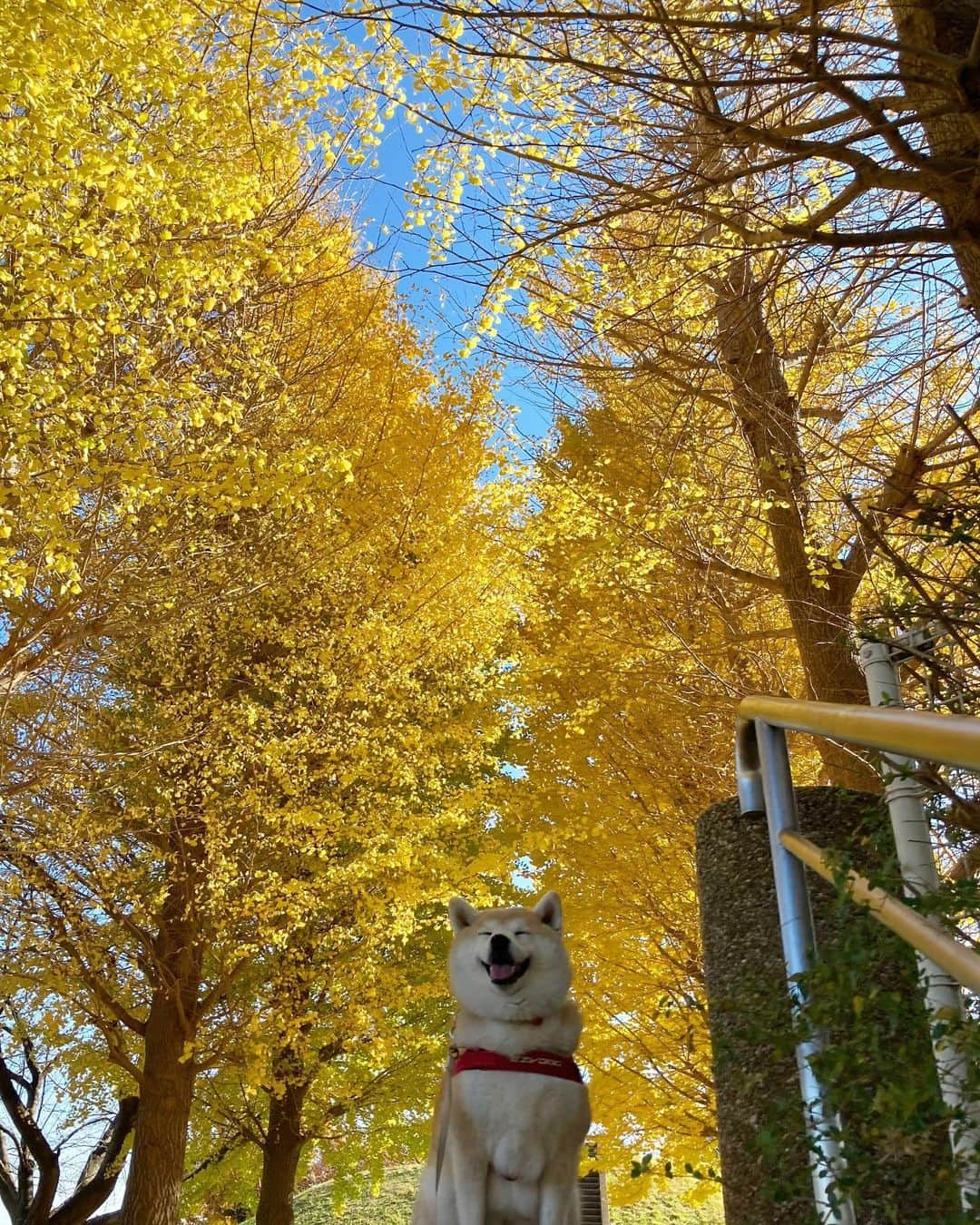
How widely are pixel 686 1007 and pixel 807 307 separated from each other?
4660 millimetres

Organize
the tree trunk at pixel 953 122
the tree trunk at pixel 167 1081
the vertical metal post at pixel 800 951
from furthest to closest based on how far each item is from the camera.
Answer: the tree trunk at pixel 167 1081
the tree trunk at pixel 953 122
the vertical metal post at pixel 800 951

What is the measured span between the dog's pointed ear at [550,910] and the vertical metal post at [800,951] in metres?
0.78

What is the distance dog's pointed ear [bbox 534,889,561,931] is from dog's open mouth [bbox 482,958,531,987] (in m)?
0.22

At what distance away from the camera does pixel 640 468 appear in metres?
8.49

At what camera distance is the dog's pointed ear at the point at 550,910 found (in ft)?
9.09

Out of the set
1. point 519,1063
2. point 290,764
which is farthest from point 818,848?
point 290,764

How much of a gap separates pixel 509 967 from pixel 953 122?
325cm

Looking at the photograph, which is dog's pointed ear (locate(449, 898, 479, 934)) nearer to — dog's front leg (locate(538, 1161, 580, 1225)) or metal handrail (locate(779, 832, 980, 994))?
dog's front leg (locate(538, 1161, 580, 1225))

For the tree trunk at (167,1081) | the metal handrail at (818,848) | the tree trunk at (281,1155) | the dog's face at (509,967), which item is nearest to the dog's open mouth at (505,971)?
the dog's face at (509,967)

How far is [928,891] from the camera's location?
1521mm

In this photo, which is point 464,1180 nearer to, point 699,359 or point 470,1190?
point 470,1190

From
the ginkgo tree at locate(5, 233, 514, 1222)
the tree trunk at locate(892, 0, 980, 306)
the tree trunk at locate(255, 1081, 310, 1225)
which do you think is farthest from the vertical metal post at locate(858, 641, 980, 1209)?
the tree trunk at locate(255, 1081, 310, 1225)

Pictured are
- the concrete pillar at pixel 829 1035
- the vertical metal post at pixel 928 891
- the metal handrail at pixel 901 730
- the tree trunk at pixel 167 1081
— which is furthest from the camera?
the tree trunk at pixel 167 1081

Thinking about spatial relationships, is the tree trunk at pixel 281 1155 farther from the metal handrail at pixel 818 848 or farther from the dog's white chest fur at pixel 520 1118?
the metal handrail at pixel 818 848
